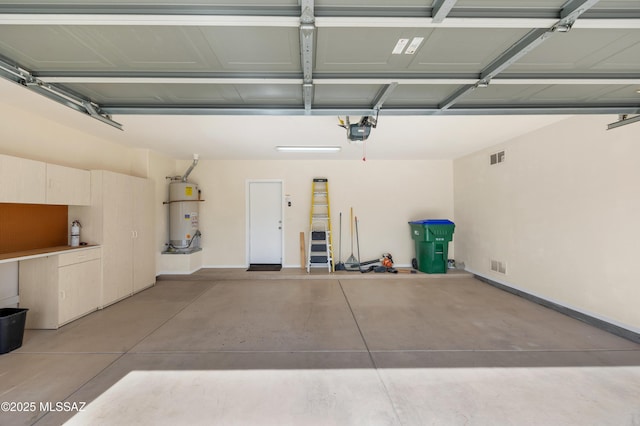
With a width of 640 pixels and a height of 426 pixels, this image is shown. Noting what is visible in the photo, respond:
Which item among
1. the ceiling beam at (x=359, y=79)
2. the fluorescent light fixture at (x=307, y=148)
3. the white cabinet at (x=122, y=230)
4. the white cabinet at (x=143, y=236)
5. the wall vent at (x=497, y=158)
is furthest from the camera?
the fluorescent light fixture at (x=307, y=148)

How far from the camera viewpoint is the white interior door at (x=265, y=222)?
611 cm

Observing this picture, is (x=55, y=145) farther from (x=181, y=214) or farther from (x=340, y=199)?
(x=340, y=199)

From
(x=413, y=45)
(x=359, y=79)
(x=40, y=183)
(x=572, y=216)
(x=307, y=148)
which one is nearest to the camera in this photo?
(x=413, y=45)

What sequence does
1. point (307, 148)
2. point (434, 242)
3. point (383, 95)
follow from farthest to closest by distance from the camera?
1. point (434, 242)
2. point (307, 148)
3. point (383, 95)

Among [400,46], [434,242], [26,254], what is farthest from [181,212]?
[434,242]

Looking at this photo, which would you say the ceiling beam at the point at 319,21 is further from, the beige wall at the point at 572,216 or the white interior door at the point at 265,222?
the white interior door at the point at 265,222

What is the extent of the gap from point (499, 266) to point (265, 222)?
4839 mm

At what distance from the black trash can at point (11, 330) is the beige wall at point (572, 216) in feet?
21.0

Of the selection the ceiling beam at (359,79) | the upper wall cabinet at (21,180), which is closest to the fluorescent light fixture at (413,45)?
the ceiling beam at (359,79)

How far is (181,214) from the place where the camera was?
544 centimetres

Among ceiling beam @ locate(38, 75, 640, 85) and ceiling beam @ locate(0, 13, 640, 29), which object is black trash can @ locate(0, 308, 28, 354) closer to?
ceiling beam @ locate(38, 75, 640, 85)

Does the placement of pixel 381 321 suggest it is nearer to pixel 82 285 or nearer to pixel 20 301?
pixel 82 285

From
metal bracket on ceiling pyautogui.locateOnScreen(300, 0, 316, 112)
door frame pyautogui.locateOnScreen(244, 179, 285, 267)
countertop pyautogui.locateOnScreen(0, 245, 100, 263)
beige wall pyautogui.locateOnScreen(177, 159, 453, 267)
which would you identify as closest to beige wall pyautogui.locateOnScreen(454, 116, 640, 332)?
beige wall pyautogui.locateOnScreen(177, 159, 453, 267)

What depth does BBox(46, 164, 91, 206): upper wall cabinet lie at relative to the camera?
10.0 feet
